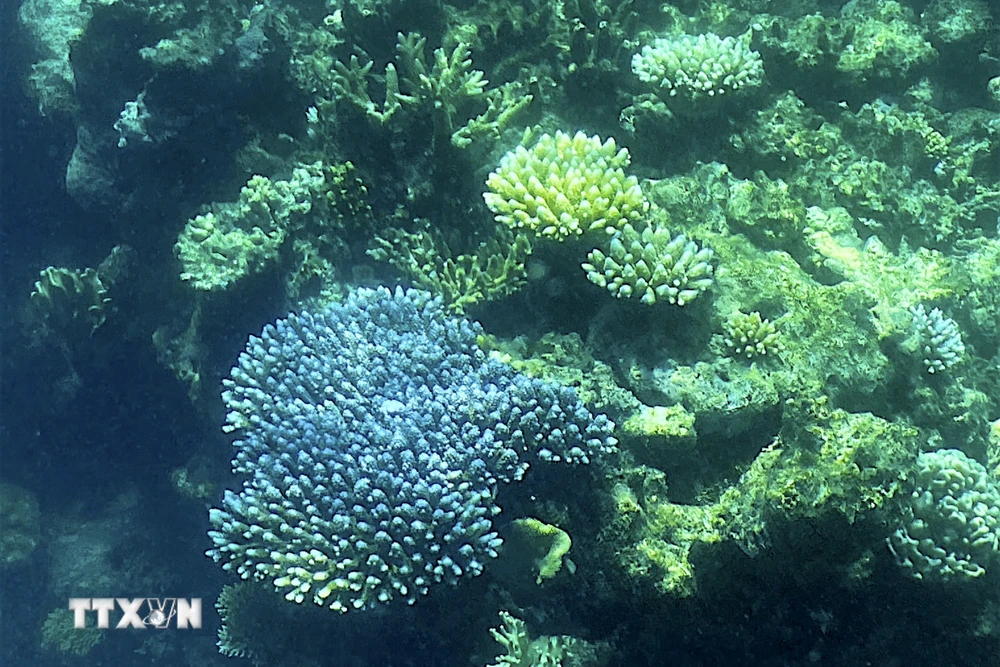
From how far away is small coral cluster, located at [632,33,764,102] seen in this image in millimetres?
4332

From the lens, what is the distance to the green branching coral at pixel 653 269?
3658 millimetres

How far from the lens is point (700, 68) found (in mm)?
4352

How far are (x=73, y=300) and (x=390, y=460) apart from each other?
14.1ft

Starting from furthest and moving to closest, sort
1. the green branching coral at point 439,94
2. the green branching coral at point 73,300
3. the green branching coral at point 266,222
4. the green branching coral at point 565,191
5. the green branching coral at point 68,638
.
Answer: the green branching coral at point 68,638 < the green branching coral at point 73,300 < the green branching coral at point 266,222 < the green branching coral at point 439,94 < the green branching coral at point 565,191

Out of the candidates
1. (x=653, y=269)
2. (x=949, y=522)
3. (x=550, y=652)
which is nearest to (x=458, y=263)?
(x=653, y=269)

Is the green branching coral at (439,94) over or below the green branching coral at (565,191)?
over

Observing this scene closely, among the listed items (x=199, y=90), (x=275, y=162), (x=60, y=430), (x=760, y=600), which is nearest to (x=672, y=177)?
(x=760, y=600)

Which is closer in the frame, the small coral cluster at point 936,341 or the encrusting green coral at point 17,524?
the small coral cluster at point 936,341

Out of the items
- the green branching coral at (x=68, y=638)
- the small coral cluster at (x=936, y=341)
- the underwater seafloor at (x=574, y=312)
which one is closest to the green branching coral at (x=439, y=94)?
the underwater seafloor at (x=574, y=312)

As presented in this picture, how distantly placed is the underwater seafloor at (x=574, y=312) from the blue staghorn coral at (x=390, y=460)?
0.02 meters

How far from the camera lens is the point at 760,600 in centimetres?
337

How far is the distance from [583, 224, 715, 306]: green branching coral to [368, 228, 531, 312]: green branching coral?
484mm

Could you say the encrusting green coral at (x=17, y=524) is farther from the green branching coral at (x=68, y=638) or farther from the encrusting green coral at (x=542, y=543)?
the encrusting green coral at (x=542, y=543)

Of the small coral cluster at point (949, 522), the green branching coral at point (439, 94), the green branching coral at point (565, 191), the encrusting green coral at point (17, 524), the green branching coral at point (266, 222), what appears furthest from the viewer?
the encrusting green coral at point (17, 524)
